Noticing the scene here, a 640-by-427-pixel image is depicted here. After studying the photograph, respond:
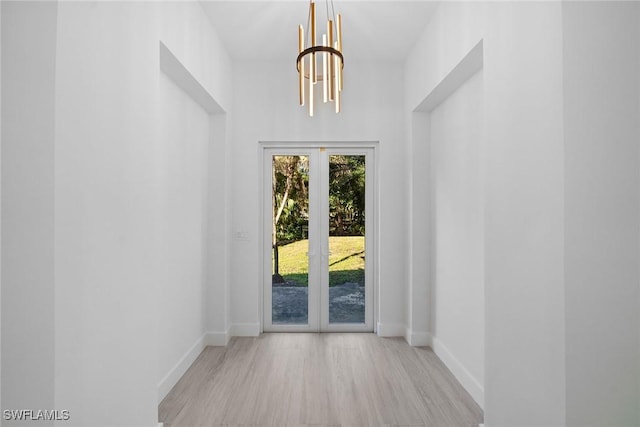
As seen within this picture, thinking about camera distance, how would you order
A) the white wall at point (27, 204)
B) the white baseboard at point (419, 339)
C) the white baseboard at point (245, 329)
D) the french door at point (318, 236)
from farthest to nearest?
the french door at point (318, 236), the white baseboard at point (245, 329), the white baseboard at point (419, 339), the white wall at point (27, 204)

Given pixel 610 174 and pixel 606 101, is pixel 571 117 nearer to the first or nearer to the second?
pixel 606 101

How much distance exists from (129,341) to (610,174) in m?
2.25

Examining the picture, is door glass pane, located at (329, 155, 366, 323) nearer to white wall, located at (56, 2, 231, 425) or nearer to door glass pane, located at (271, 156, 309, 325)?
door glass pane, located at (271, 156, 309, 325)

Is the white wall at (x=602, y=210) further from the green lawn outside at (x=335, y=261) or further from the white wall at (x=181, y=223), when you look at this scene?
the green lawn outside at (x=335, y=261)

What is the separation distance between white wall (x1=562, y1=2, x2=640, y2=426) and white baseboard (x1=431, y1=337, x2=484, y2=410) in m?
1.11

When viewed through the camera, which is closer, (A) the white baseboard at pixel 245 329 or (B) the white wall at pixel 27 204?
(B) the white wall at pixel 27 204

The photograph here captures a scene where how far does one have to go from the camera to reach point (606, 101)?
133cm

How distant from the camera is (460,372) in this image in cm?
270

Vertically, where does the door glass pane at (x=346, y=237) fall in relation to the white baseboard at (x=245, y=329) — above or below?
above

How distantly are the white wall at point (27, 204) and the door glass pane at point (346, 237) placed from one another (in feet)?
9.51

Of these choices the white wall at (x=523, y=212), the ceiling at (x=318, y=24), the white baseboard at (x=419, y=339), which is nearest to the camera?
the white wall at (x=523, y=212)

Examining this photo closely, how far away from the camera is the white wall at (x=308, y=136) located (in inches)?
147

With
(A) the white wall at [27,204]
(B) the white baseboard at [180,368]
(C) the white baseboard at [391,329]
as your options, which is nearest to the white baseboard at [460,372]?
(C) the white baseboard at [391,329]

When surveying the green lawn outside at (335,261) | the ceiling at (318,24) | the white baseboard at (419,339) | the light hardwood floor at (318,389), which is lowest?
the light hardwood floor at (318,389)
